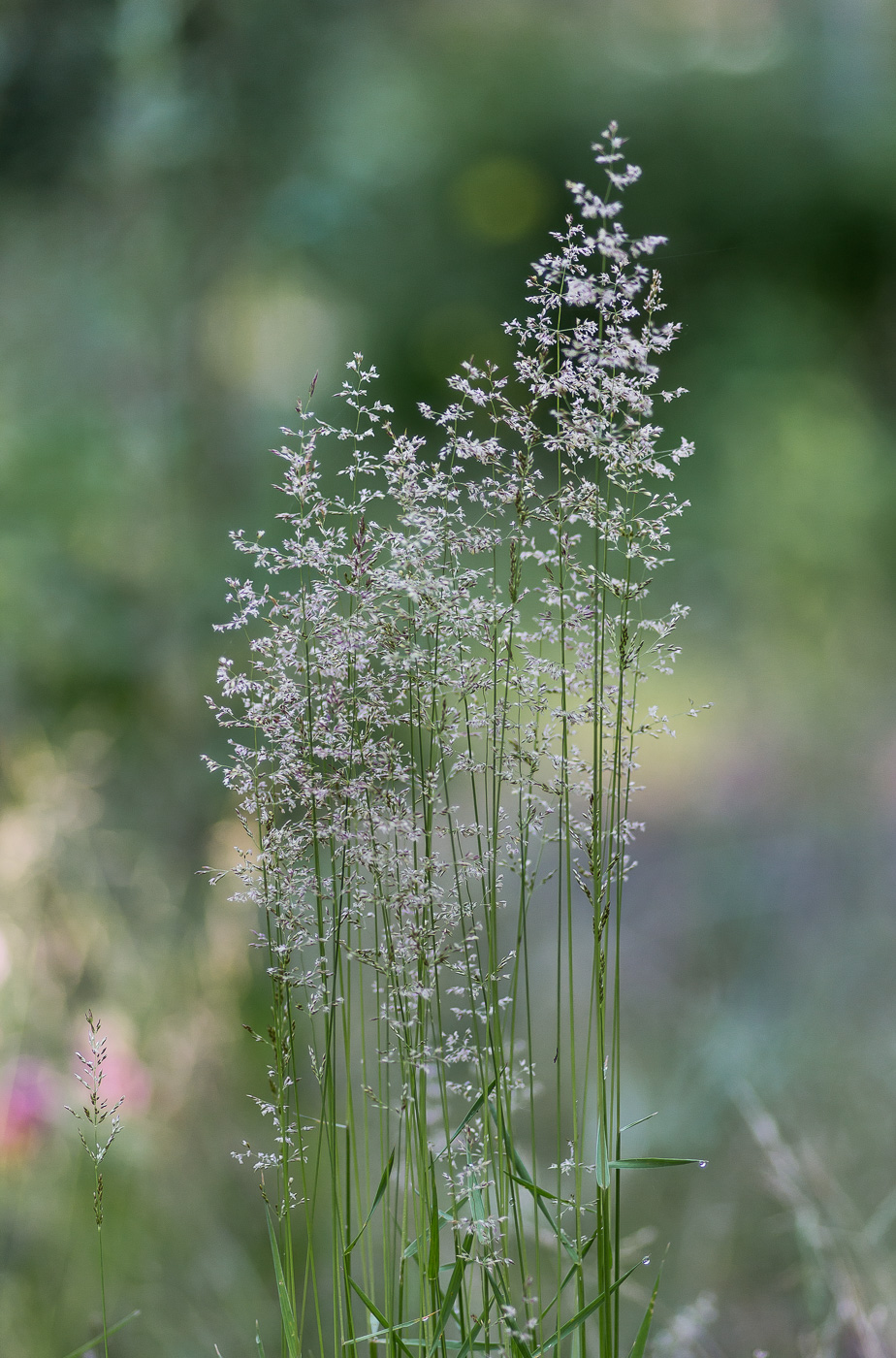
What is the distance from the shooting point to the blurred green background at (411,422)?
3.76 ft

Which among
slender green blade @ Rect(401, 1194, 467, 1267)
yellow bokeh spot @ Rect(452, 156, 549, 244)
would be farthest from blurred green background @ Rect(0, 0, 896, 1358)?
slender green blade @ Rect(401, 1194, 467, 1267)

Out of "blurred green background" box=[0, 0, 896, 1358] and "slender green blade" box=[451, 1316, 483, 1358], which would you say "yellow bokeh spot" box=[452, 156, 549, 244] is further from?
"slender green blade" box=[451, 1316, 483, 1358]

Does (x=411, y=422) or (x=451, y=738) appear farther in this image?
(x=411, y=422)

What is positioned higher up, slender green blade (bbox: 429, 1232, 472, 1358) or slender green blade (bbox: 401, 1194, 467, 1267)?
slender green blade (bbox: 401, 1194, 467, 1267)

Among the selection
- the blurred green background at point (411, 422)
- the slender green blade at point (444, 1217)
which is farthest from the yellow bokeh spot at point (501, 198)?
the slender green blade at point (444, 1217)

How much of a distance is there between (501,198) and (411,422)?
28 cm

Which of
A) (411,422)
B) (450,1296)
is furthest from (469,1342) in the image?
(411,422)

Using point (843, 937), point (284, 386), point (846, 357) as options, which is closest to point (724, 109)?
point (846, 357)

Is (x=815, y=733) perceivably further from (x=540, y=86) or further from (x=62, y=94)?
(x=62, y=94)

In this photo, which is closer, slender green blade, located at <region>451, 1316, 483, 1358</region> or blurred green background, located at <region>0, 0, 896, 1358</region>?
slender green blade, located at <region>451, 1316, 483, 1358</region>

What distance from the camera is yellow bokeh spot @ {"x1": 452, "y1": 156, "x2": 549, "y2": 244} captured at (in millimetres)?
1181

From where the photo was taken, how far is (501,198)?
1.19 metres

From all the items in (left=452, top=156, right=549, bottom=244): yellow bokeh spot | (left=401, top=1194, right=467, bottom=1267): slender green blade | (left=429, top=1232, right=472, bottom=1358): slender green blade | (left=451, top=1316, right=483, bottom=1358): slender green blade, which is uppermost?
(left=452, top=156, right=549, bottom=244): yellow bokeh spot

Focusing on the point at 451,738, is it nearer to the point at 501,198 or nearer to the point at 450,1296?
the point at 450,1296
